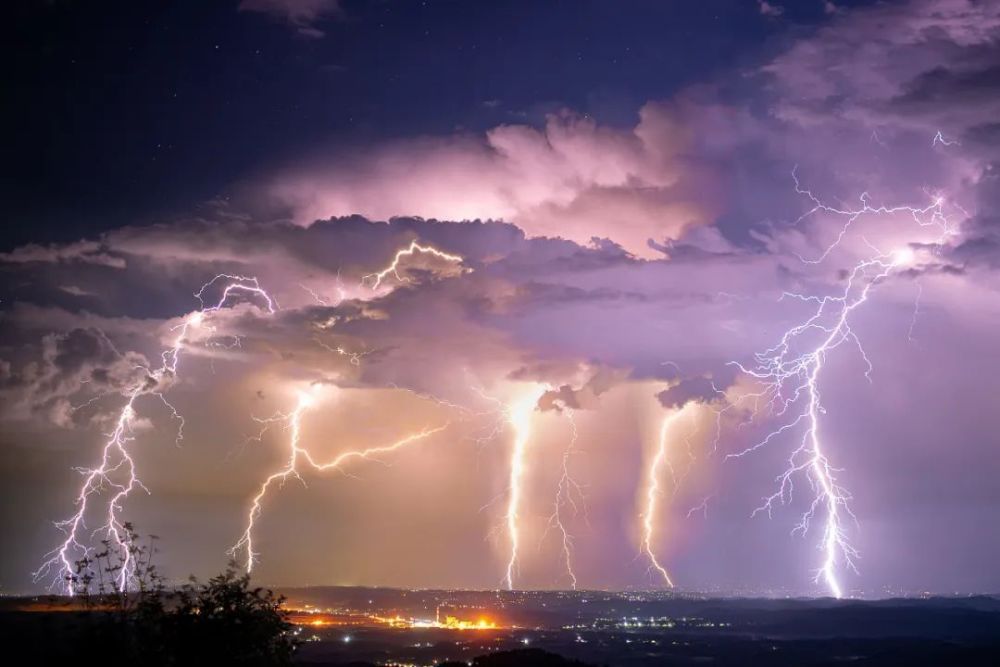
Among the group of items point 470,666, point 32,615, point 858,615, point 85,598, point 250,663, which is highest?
point 85,598

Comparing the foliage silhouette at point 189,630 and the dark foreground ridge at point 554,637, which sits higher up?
the foliage silhouette at point 189,630

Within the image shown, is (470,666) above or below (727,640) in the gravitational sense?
above

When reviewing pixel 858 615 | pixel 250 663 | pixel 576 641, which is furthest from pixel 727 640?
pixel 250 663

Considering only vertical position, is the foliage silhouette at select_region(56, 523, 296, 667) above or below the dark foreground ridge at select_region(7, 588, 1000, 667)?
above

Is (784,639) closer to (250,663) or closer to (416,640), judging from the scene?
(416,640)

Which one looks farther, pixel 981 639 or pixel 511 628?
pixel 511 628

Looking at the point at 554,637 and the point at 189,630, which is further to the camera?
the point at 554,637

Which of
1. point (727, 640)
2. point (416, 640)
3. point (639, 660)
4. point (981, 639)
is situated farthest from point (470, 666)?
point (981, 639)

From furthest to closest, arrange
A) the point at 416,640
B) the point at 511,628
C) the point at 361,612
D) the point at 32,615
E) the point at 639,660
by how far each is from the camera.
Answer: the point at 361,612
the point at 511,628
the point at 416,640
the point at 639,660
the point at 32,615

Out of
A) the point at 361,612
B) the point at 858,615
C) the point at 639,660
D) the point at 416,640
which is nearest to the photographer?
the point at 639,660

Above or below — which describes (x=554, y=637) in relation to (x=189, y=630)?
below
